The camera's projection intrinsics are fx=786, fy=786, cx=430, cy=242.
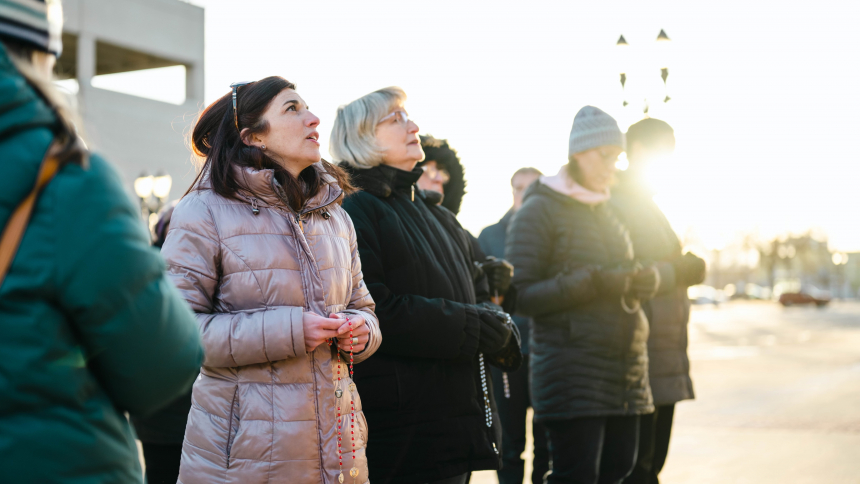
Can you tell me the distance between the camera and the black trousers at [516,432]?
18.3 ft

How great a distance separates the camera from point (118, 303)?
1.40 m

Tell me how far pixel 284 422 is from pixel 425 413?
0.85m

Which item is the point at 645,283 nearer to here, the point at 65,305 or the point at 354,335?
the point at 354,335

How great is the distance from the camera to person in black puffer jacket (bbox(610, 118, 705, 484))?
471 centimetres

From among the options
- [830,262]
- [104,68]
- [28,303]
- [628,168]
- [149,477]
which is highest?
[104,68]

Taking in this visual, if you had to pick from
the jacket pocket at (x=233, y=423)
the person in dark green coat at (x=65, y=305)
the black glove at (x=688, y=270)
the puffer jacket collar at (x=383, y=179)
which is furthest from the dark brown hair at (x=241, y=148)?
the black glove at (x=688, y=270)

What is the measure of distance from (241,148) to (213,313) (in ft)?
2.02

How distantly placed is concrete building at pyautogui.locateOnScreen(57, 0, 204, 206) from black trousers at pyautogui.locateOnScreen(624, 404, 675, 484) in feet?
87.7

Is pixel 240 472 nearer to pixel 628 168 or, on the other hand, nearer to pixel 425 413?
pixel 425 413

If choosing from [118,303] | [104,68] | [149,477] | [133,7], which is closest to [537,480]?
[149,477]

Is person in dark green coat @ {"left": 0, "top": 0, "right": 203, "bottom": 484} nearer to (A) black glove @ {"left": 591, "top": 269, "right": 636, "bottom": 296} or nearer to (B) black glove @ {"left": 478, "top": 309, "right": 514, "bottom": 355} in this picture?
(B) black glove @ {"left": 478, "top": 309, "right": 514, "bottom": 355}

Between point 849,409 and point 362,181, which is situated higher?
point 362,181

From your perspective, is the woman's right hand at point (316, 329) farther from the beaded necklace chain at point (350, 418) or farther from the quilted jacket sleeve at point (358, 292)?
the quilted jacket sleeve at point (358, 292)

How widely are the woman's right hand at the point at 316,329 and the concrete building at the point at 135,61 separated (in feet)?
92.1
